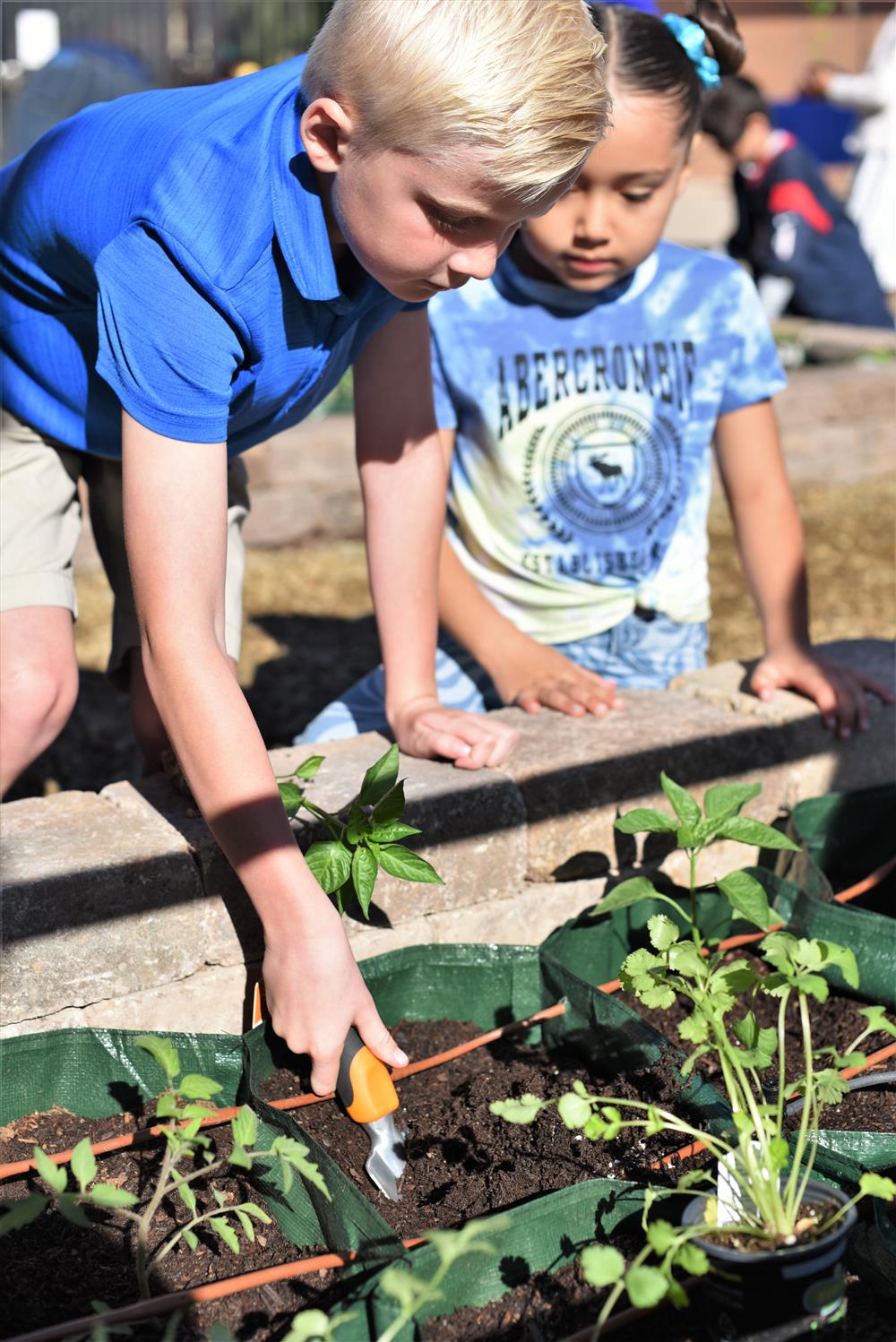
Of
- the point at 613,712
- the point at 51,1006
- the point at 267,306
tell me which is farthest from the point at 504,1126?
the point at 267,306

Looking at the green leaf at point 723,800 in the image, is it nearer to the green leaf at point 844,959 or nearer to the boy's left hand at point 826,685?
the green leaf at point 844,959

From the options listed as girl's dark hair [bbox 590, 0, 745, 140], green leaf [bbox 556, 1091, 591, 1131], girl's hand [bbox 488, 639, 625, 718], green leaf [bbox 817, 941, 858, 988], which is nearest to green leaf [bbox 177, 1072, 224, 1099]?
green leaf [bbox 556, 1091, 591, 1131]

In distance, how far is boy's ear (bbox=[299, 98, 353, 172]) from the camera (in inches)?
60.5

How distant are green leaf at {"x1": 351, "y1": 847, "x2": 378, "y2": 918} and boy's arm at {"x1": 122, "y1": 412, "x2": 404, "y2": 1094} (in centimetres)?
16

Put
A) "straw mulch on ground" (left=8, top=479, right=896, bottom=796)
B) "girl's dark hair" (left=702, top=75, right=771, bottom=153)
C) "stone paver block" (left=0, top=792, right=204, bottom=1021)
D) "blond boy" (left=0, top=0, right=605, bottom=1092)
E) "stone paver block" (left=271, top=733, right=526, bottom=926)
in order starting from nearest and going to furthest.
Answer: "blond boy" (left=0, top=0, right=605, bottom=1092)
"stone paver block" (left=0, top=792, right=204, bottom=1021)
"stone paver block" (left=271, top=733, right=526, bottom=926)
"straw mulch on ground" (left=8, top=479, right=896, bottom=796)
"girl's dark hair" (left=702, top=75, right=771, bottom=153)

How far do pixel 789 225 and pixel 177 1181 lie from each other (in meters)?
7.36

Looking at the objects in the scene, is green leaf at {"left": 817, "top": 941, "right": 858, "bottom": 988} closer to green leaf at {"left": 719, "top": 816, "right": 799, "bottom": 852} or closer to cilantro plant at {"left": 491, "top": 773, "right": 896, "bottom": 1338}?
cilantro plant at {"left": 491, "top": 773, "right": 896, "bottom": 1338}

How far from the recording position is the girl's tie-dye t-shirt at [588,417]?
2.74m

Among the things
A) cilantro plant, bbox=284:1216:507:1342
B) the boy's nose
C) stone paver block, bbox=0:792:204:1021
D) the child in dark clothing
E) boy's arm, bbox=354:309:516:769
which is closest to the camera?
cilantro plant, bbox=284:1216:507:1342

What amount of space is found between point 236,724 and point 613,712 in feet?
3.09

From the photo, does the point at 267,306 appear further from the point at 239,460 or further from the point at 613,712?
the point at 613,712

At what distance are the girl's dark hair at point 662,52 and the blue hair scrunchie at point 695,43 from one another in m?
0.02

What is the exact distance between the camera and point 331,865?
1.85 metres

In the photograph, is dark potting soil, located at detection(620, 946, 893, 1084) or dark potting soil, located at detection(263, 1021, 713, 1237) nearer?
dark potting soil, located at detection(263, 1021, 713, 1237)
